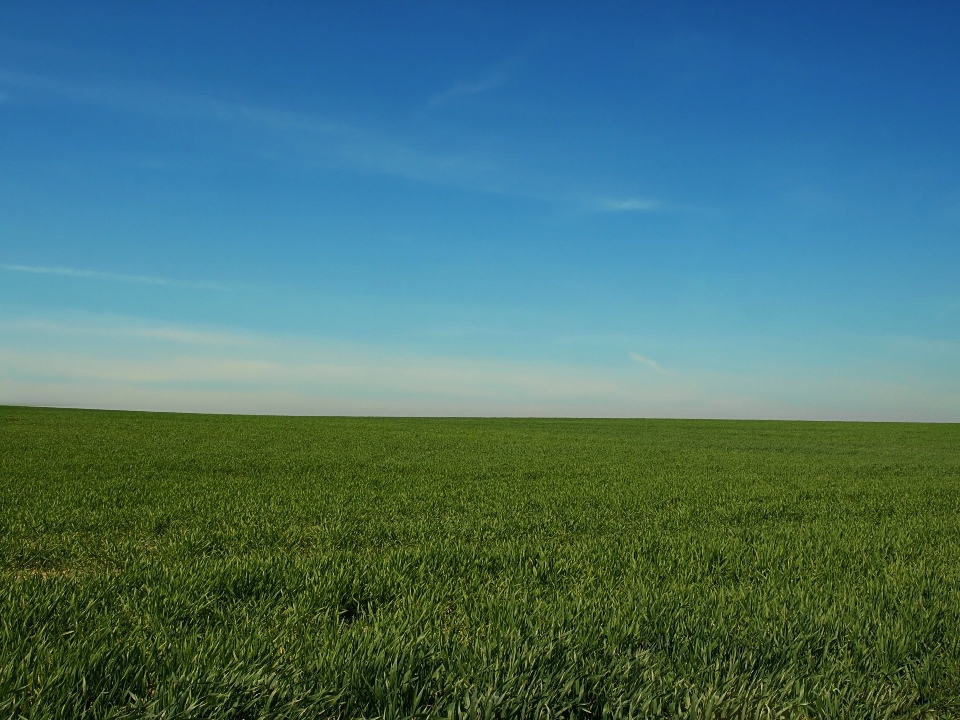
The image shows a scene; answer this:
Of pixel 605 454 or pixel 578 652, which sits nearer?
pixel 578 652

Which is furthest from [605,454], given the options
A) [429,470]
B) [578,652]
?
[578,652]

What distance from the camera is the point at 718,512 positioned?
874 cm

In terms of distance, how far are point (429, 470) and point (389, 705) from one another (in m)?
10.5

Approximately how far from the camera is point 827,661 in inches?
138

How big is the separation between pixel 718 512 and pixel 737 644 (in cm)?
548

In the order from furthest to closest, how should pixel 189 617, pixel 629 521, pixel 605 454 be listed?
pixel 605 454
pixel 629 521
pixel 189 617

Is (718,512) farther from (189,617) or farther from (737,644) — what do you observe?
(189,617)

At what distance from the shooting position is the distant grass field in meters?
2.84

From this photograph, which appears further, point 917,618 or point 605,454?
point 605,454

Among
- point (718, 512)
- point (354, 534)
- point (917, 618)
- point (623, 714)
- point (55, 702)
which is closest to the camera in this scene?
point (55, 702)

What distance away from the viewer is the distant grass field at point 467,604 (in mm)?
2838

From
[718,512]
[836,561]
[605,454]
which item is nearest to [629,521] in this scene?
[718,512]

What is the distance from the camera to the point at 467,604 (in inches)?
166

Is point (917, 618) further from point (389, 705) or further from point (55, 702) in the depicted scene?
point (55, 702)
